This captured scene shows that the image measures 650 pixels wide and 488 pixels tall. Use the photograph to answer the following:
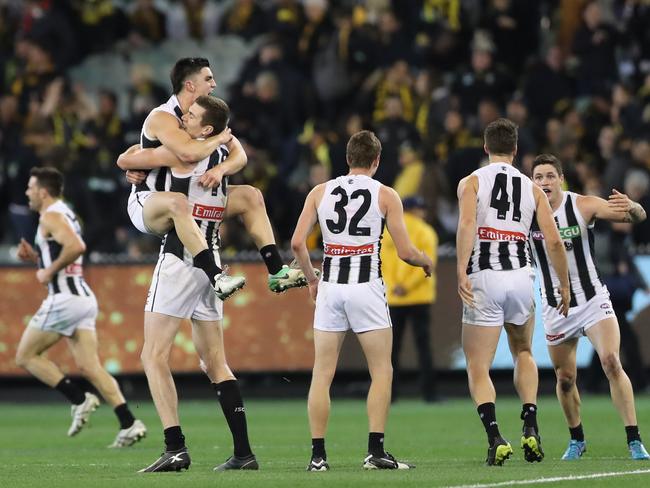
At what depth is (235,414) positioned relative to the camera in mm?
10508

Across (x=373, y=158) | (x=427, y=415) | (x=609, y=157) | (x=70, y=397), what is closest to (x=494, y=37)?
(x=609, y=157)

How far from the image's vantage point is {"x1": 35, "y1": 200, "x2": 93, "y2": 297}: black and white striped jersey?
1448 centimetres

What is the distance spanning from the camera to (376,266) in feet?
34.7

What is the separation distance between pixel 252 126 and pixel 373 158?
11716mm

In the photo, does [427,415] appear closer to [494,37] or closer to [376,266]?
[376,266]

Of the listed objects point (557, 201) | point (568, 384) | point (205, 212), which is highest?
point (557, 201)

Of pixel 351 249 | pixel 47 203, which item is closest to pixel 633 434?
pixel 351 249

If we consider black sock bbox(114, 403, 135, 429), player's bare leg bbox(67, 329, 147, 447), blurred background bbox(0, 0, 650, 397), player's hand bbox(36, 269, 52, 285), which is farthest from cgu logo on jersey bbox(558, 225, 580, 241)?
blurred background bbox(0, 0, 650, 397)

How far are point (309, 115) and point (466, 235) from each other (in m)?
12.6

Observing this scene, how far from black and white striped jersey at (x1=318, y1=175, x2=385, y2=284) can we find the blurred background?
799 centimetres

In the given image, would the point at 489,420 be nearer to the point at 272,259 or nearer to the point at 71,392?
the point at 272,259

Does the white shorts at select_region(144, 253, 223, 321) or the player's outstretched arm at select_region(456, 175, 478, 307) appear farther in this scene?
the player's outstretched arm at select_region(456, 175, 478, 307)

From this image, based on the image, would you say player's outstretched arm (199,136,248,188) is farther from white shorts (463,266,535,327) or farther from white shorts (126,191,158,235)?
white shorts (463,266,535,327)

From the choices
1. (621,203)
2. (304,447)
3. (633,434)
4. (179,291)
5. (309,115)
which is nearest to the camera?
(179,291)
